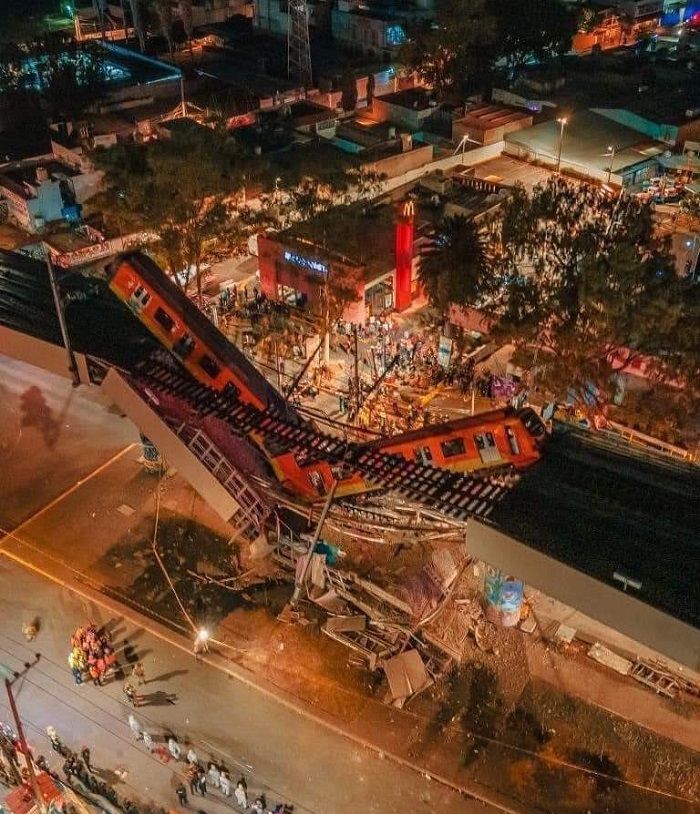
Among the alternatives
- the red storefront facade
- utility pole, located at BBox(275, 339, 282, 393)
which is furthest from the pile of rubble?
the red storefront facade

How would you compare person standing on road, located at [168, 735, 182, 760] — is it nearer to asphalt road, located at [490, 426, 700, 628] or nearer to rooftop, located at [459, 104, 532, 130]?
asphalt road, located at [490, 426, 700, 628]

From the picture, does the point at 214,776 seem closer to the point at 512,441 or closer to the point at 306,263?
the point at 512,441

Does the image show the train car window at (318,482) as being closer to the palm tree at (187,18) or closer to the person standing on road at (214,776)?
the person standing on road at (214,776)

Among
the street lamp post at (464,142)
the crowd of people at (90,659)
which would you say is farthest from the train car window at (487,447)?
the street lamp post at (464,142)

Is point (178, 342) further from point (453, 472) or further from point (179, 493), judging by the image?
point (453, 472)

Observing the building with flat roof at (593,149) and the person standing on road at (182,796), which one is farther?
the building with flat roof at (593,149)

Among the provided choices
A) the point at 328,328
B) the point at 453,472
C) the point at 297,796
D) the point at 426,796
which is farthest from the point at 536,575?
the point at 328,328

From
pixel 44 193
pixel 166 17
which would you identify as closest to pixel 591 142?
pixel 44 193
